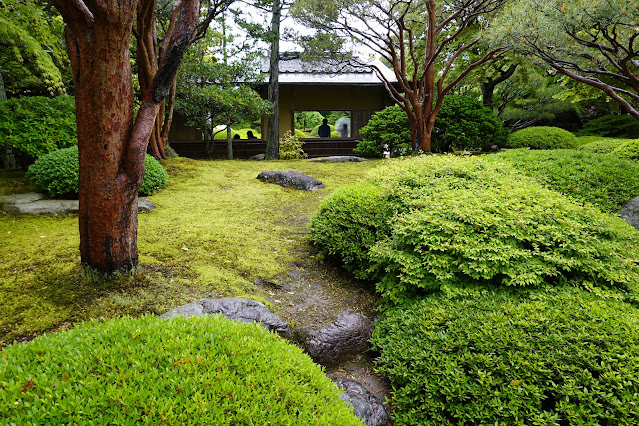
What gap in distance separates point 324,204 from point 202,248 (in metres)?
1.62

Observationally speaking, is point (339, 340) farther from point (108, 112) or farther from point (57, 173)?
point (57, 173)

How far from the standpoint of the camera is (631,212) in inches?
194

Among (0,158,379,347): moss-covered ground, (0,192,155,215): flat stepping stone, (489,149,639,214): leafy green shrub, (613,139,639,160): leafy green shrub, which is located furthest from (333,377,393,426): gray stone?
(613,139,639,160): leafy green shrub

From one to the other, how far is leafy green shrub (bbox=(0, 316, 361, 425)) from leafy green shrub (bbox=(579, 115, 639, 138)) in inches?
753

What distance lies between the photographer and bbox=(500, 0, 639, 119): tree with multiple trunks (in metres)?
6.03

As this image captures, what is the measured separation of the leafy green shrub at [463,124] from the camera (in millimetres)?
12242

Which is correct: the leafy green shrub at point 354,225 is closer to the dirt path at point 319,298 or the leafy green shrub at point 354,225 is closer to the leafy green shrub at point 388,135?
the dirt path at point 319,298

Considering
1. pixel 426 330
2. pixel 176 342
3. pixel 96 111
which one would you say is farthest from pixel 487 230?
pixel 96 111

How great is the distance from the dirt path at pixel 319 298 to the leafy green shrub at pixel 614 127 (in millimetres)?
17159

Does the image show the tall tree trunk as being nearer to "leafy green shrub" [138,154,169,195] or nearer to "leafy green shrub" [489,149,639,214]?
"leafy green shrub" [138,154,169,195]

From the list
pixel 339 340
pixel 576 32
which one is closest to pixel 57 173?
pixel 339 340

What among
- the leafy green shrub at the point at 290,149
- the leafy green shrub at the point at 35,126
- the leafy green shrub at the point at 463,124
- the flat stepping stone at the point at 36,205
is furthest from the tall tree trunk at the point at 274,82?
the flat stepping stone at the point at 36,205

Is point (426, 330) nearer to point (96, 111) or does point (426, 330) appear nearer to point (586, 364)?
point (586, 364)

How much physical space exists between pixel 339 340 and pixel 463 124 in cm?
1117
